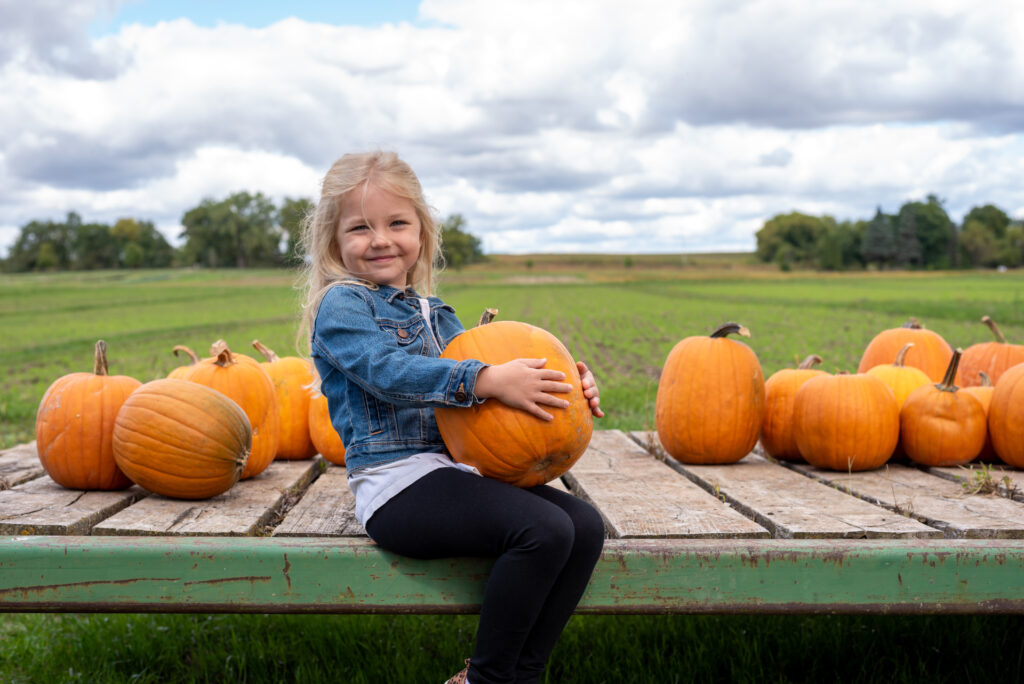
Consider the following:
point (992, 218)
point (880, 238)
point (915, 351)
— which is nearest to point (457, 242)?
point (880, 238)

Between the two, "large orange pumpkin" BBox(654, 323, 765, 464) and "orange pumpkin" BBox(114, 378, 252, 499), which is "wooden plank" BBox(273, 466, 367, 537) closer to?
"orange pumpkin" BBox(114, 378, 252, 499)

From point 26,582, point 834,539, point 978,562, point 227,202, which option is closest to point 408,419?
point 26,582

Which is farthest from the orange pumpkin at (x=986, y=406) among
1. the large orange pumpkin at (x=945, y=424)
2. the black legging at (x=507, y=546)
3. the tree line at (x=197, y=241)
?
the tree line at (x=197, y=241)

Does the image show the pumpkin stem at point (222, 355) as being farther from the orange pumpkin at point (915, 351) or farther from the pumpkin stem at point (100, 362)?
the orange pumpkin at point (915, 351)

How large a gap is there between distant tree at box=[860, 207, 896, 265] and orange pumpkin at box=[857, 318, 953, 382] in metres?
115

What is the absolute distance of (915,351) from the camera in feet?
13.2

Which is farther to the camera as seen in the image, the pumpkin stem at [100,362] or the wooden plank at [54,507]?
the pumpkin stem at [100,362]

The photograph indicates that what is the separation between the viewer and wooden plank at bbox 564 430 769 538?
2.25 m

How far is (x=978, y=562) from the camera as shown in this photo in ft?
6.86

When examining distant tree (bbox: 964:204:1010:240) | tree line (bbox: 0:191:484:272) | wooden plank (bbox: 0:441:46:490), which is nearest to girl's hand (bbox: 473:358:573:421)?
wooden plank (bbox: 0:441:46:490)

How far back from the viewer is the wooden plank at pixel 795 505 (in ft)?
7.29

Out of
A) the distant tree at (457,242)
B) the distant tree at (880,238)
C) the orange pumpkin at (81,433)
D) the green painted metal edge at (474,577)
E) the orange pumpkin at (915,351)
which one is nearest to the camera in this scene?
the green painted metal edge at (474,577)

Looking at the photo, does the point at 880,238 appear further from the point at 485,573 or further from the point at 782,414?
the point at 485,573

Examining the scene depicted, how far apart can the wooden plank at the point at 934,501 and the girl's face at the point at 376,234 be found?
169cm
